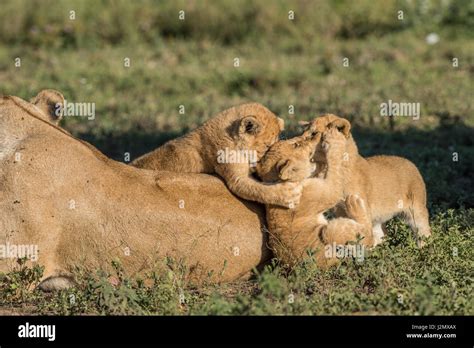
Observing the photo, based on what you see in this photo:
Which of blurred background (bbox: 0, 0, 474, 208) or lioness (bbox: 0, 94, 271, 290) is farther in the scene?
blurred background (bbox: 0, 0, 474, 208)

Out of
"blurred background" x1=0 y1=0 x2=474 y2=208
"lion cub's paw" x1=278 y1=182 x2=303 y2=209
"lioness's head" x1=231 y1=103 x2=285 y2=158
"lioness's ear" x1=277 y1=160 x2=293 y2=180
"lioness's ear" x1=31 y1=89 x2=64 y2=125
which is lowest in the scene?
"lion cub's paw" x1=278 y1=182 x2=303 y2=209

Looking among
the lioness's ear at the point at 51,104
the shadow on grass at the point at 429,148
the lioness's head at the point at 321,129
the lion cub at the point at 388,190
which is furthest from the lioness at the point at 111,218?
the shadow on grass at the point at 429,148

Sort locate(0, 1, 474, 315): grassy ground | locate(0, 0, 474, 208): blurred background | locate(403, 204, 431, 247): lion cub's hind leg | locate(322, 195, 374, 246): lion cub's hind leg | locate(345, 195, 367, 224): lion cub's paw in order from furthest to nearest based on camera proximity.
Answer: locate(0, 0, 474, 208): blurred background → locate(403, 204, 431, 247): lion cub's hind leg → locate(345, 195, 367, 224): lion cub's paw → locate(322, 195, 374, 246): lion cub's hind leg → locate(0, 1, 474, 315): grassy ground

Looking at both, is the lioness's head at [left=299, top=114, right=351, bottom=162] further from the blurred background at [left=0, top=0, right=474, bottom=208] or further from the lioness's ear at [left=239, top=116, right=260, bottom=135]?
the blurred background at [left=0, top=0, right=474, bottom=208]

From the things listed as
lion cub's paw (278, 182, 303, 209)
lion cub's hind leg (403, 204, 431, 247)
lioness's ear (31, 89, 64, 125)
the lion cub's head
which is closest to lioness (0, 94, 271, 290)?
lion cub's paw (278, 182, 303, 209)

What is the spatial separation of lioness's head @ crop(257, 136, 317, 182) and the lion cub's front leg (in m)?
0.06

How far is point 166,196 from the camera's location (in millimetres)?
5574

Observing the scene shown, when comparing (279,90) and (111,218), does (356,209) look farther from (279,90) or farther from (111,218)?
(279,90)

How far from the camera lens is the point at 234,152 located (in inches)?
226

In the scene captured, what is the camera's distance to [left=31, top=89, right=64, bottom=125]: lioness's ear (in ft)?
20.9

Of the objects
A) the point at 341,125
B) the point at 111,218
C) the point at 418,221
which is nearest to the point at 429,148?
the point at 418,221

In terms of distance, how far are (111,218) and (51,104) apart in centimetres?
121
